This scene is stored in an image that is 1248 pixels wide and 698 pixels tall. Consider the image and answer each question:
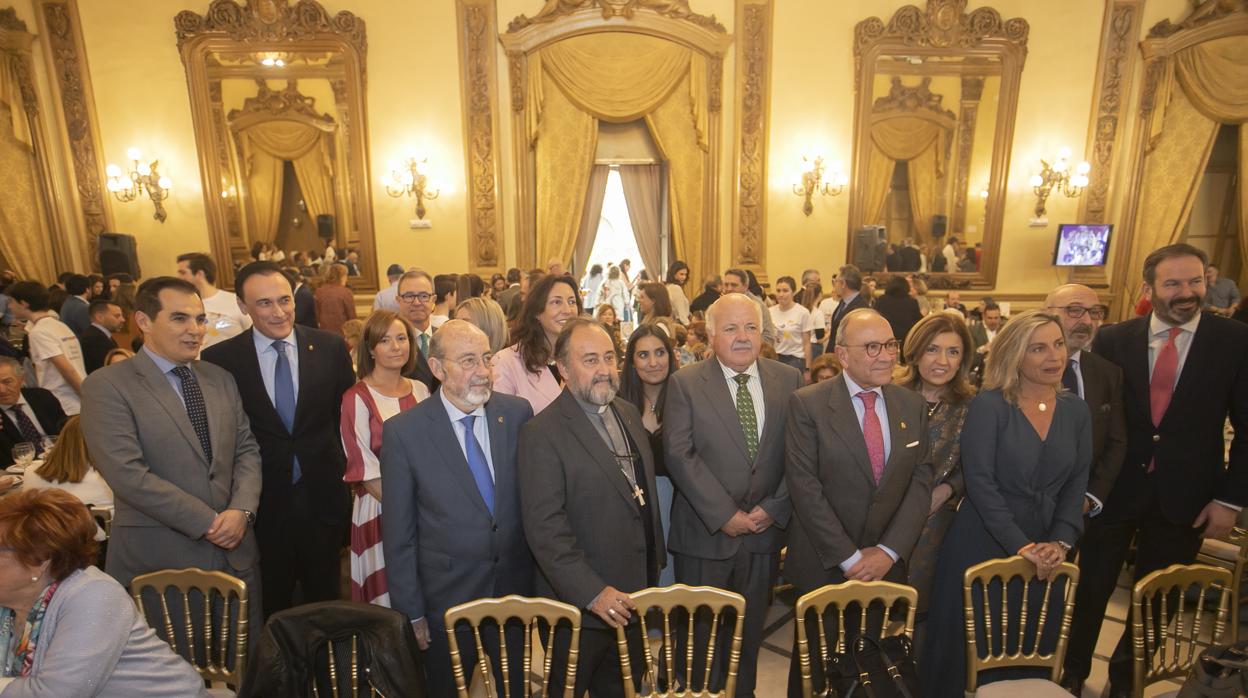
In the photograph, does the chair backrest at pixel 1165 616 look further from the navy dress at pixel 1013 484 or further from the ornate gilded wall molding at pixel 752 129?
the ornate gilded wall molding at pixel 752 129

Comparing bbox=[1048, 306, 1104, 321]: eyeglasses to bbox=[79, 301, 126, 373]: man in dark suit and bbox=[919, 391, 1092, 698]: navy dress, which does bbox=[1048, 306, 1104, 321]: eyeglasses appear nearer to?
bbox=[919, 391, 1092, 698]: navy dress

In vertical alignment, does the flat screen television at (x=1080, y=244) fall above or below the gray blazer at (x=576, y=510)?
above

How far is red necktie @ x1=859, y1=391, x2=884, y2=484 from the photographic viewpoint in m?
2.39

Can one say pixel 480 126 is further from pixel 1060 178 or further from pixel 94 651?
pixel 1060 178

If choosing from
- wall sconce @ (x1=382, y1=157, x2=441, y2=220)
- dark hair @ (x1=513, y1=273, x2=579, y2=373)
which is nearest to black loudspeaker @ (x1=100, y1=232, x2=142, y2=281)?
wall sconce @ (x1=382, y1=157, x2=441, y2=220)

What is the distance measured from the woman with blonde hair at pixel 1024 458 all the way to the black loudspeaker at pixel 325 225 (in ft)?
30.8

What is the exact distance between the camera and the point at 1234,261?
10.8 m

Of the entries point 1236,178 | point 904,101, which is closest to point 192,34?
point 904,101

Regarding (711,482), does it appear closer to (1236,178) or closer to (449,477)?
(449,477)

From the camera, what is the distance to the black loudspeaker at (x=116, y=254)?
8.01m

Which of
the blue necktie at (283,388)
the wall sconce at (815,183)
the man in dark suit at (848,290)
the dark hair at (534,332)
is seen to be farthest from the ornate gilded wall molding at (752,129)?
the blue necktie at (283,388)

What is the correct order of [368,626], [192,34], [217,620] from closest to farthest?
1. [368,626]
2. [217,620]
3. [192,34]

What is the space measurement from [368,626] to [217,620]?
113cm

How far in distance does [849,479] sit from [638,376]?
3.39 ft
